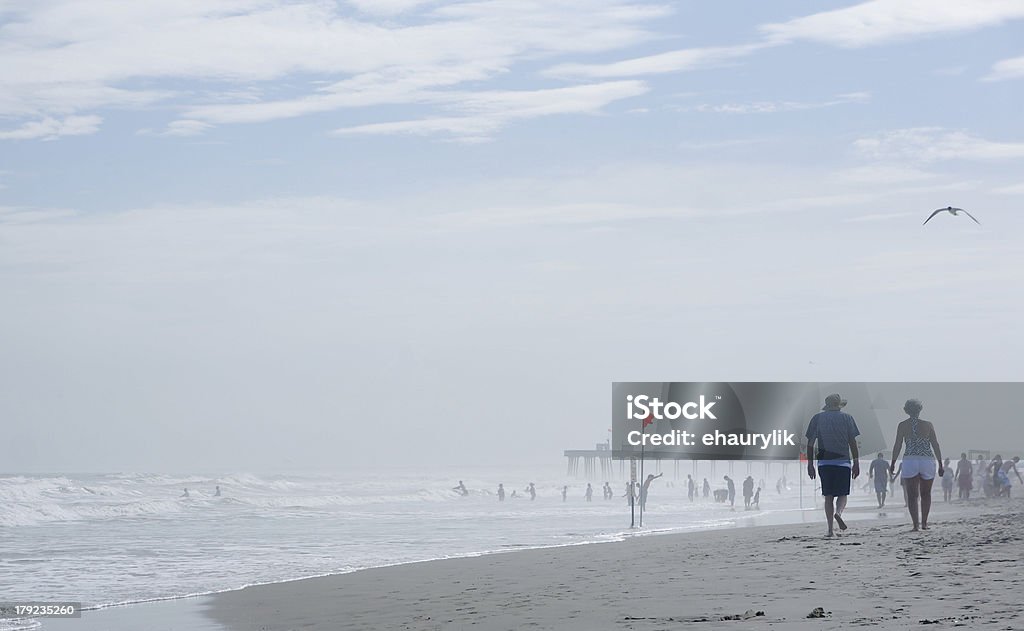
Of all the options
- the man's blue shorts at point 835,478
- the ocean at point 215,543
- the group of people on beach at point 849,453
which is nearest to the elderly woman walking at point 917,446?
the group of people on beach at point 849,453

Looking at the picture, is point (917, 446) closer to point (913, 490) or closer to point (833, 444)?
point (913, 490)

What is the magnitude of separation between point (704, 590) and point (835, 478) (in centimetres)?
384

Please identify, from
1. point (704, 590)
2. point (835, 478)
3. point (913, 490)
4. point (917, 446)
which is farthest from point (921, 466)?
point (704, 590)

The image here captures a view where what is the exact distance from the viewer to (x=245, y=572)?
1834cm

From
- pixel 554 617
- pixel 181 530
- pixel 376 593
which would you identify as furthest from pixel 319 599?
Answer: pixel 181 530

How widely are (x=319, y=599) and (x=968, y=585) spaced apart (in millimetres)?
7306

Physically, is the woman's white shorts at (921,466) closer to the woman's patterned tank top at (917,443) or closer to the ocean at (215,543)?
the woman's patterned tank top at (917,443)

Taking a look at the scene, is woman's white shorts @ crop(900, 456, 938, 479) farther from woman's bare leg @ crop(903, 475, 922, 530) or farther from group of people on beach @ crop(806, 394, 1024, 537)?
woman's bare leg @ crop(903, 475, 922, 530)

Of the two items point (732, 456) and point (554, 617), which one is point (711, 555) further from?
point (732, 456)

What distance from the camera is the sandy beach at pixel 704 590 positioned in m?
8.26

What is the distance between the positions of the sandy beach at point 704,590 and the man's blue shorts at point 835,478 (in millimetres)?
622

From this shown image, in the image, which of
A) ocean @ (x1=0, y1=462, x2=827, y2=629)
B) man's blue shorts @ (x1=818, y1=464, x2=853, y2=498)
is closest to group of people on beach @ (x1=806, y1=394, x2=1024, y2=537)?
man's blue shorts @ (x1=818, y1=464, x2=853, y2=498)

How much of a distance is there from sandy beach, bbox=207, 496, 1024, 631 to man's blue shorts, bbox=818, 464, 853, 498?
0.62 metres

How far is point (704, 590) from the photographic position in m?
10.5
